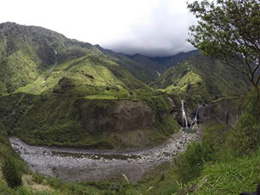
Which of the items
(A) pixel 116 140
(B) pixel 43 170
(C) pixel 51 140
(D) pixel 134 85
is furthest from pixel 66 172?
(D) pixel 134 85

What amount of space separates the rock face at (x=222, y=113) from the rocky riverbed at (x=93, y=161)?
17911mm

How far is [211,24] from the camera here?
10.7 metres

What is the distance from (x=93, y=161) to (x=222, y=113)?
52009mm

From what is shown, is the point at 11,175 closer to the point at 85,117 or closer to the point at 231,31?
the point at 231,31

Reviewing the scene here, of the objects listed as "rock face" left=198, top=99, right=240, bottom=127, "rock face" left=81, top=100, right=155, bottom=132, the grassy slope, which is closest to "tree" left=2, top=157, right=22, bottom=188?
"rock face" left=81, top=100, right=155, bottom=132

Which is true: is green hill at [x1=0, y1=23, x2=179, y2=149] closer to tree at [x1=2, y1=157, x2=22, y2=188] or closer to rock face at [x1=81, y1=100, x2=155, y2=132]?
rock face at [x1=81, y1=100, x2=155, y2=132]

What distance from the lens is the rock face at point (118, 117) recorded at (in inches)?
2879

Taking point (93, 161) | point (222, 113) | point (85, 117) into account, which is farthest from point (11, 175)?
point (222, 113)

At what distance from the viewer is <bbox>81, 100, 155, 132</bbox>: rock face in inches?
2879

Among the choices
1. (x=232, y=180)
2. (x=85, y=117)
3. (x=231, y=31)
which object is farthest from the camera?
(x=85, y=117)

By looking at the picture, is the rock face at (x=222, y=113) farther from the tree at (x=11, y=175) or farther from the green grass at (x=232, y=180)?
the green grass at (x=232, y=180)

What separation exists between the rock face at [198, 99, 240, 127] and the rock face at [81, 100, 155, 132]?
1044 inches

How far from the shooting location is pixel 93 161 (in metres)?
56.4

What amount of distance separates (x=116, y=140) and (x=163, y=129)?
71.4 ft
